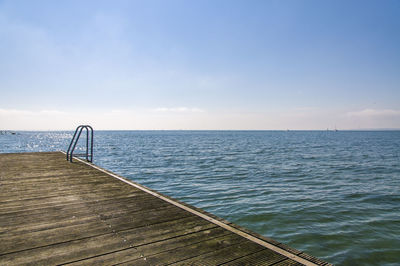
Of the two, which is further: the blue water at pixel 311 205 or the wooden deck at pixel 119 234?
the blue water at pixel 311 205

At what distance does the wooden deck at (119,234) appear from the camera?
267cm

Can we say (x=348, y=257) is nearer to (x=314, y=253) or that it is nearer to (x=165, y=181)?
(x=314, y=253)

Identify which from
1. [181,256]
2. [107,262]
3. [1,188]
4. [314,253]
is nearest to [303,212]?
[314,253]

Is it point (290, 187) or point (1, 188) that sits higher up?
point (1, 188)

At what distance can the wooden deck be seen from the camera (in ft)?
8.75

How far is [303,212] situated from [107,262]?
7.02 meters

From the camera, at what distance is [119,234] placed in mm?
3303

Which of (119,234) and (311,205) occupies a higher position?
(119,234)

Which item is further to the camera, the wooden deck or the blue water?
the blue water

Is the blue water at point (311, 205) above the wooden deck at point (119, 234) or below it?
below

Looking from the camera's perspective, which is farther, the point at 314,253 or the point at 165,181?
the point at 165,181

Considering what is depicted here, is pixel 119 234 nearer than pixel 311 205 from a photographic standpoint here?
Yes

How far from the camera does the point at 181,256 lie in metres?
2.72

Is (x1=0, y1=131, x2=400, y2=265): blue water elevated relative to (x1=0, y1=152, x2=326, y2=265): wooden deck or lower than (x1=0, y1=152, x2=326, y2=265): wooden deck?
lower
